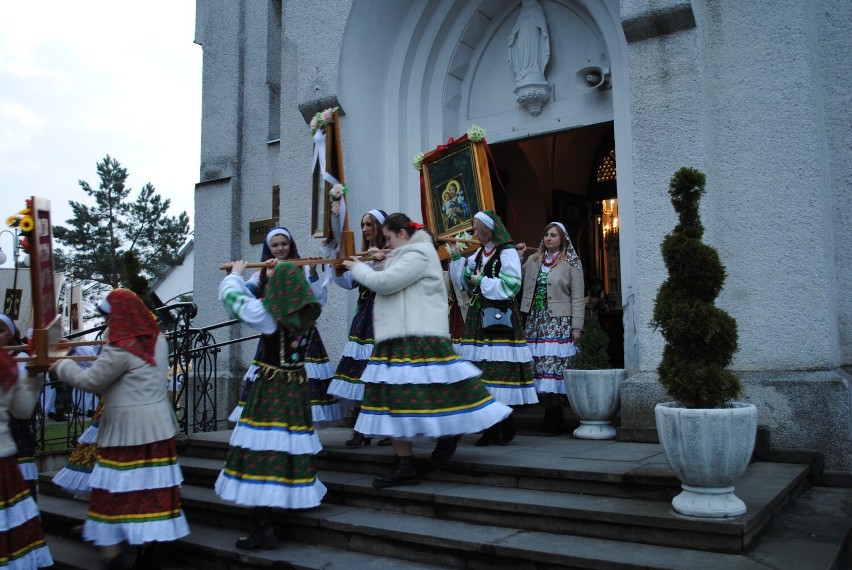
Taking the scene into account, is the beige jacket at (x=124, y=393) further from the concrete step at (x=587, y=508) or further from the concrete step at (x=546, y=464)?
the concrete step at (x=546, y=464)

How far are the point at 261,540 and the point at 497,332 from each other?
9.13 ft

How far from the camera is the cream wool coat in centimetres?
508

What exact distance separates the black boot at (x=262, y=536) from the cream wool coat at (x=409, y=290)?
147 cm

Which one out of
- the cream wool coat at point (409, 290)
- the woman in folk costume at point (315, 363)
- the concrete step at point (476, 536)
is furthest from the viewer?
the woman in folk costume at point (315, 363)

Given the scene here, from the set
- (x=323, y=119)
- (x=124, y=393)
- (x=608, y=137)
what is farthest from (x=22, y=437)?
(x=608, y=137)

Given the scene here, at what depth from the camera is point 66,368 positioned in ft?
14.7

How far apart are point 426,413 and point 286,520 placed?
1264mm

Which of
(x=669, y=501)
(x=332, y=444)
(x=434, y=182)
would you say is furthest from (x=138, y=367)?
(x=434, y=182)

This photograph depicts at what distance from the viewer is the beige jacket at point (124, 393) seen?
4445 mm

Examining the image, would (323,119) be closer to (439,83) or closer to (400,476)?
(439,83)

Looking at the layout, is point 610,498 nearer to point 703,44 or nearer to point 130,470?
point 130,470

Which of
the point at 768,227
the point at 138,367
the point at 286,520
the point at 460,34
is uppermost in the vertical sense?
the point at 460,34

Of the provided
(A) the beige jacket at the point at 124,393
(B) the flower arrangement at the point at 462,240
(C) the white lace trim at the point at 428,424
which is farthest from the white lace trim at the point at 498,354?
(A) the beige jacket at the point at 124,393

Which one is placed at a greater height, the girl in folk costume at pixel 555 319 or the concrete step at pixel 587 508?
the girl in folk costume at pixel 555 319
